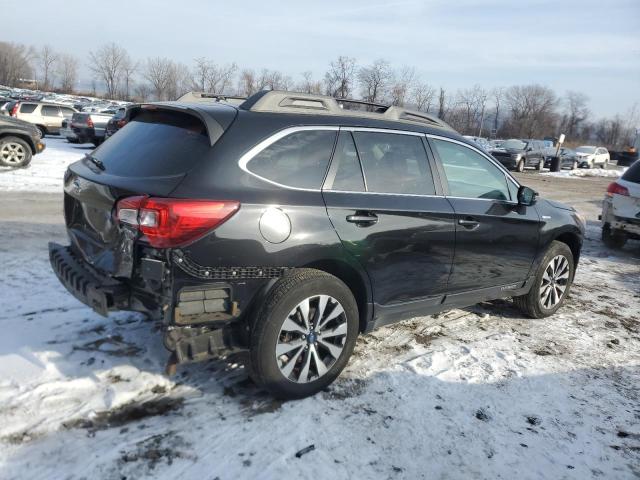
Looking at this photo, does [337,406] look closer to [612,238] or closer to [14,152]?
[612,238]

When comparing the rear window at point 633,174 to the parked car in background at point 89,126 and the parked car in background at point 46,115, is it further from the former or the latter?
the parked car in background at point 46,115

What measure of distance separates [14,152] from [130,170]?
12610mm

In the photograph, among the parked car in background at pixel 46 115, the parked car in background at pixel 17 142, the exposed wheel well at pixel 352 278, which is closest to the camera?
the exposed wheel well at pixel 352 278

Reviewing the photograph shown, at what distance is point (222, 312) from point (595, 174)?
114 feet

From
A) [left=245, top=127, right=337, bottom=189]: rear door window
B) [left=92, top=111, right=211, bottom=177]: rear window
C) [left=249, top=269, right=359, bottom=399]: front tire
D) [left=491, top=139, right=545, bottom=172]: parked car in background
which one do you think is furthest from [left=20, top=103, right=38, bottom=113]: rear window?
[left=249, top=269, right=359, bottom=399]: front tire

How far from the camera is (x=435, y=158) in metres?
4.25

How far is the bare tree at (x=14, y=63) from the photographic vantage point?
88.6 m

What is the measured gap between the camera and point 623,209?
869 cm

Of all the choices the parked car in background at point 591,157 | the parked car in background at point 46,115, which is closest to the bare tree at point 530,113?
the parked car in background at point 591,157

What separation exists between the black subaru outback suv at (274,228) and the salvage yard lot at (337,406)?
1.25ft

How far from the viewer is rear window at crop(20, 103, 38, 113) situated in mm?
24328

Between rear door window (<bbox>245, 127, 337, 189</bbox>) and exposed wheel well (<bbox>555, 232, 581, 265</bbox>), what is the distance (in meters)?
3.13

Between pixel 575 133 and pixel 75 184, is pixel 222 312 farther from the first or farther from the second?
pixel 575 133

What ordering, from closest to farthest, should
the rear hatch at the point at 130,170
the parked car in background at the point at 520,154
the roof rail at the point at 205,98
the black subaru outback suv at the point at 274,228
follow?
the black subaru outback suv at the point at 274,228 < the rear hatch at the point at 130,170 < the roof rail at the point at 205,98 < the parked car in background at the point at 520,154
